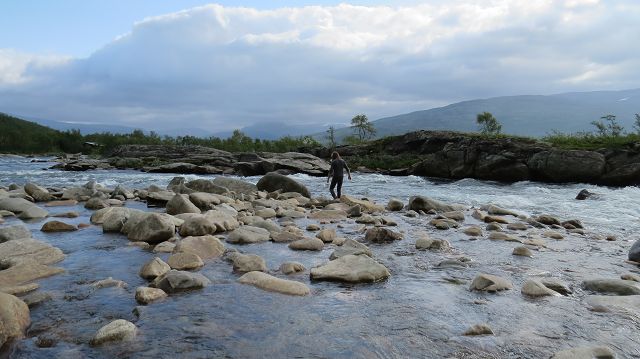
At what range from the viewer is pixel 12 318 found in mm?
4625

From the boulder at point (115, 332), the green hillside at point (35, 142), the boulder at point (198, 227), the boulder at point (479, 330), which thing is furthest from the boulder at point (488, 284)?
the green hillside at point (35, 142)

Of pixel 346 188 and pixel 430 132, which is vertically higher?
pixel 430 132

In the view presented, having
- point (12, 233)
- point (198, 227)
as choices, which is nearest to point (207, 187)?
point (198, 227)

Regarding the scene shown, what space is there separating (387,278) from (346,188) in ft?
64.2

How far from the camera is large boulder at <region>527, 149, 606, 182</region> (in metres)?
27.7

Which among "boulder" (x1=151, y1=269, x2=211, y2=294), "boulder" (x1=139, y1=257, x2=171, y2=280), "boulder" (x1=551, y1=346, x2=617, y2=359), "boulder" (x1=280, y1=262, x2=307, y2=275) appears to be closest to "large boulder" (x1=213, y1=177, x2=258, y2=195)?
"boulder" (x1=280, y1=262, x2=307, y2=275)

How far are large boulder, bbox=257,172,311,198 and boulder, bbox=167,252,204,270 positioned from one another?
12.5 metres

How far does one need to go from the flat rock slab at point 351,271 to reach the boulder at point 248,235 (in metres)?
2.79

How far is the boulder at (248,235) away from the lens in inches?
373

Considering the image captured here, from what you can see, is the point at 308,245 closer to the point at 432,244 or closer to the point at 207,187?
the point at 432,244

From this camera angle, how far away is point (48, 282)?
6.42m

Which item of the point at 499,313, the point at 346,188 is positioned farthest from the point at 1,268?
the point at 346,188

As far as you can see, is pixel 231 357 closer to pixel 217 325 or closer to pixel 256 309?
pixel 217 325

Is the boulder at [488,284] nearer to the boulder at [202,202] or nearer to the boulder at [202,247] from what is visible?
the boulder at [202,247]
